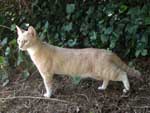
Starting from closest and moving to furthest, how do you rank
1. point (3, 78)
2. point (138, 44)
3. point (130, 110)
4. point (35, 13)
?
1. point (130, 110)
2. point (138, 44)
3. point (3, 78)
4. point (35, 13)

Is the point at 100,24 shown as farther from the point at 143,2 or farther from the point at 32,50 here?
the point at 32,50

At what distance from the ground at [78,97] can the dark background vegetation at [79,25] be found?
8.8 inches

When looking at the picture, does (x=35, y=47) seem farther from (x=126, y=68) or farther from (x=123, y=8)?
(x=123, y=8)

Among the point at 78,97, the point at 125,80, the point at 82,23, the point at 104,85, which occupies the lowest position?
the point at 78,97

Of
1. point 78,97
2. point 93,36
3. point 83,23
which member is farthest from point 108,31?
point 78,97

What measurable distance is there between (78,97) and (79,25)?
1065 mm

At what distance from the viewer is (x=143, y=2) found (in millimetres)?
4508

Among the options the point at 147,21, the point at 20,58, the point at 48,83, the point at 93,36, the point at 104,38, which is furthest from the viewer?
the point at 20,58

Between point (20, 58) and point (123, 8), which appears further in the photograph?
point (20, 58)

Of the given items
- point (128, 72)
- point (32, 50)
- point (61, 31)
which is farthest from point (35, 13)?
point (128, 72)

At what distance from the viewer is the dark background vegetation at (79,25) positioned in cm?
438

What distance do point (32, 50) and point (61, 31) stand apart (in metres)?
1.00

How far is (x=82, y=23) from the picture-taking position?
4773mm

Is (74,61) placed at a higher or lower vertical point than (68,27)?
lower
